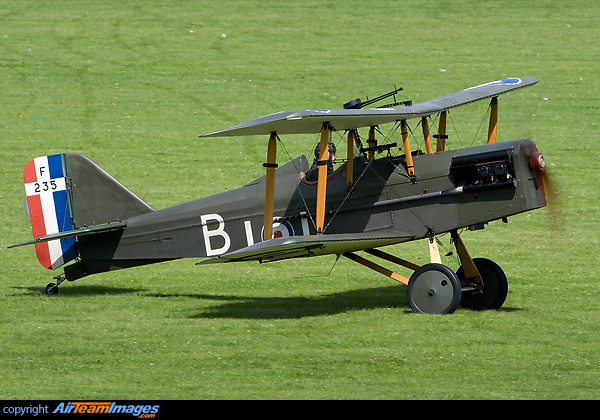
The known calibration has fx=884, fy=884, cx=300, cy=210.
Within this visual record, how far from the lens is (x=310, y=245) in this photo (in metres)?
10.4

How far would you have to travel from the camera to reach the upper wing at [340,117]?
10273mm

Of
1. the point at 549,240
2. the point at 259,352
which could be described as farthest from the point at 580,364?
the point at 549,240

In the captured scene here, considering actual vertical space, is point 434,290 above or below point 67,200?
below

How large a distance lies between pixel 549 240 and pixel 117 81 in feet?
45.3

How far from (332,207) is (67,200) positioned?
3958 mm

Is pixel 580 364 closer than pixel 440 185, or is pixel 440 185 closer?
pixel 580 364

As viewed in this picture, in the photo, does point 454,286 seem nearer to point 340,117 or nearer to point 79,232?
point 340,117

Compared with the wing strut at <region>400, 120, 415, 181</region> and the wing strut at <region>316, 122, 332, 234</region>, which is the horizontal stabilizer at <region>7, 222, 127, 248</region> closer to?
the wing strut at <region>316, 122, 332, 234</region>

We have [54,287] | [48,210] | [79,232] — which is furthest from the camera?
[54,287]

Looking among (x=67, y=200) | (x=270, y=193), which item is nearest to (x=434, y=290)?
(x=270, y=193)

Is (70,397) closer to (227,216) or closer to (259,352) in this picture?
(259,352)

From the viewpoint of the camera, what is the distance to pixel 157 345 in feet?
33.9

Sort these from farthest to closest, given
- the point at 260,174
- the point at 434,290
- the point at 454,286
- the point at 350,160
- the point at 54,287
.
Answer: the point at 260,174 → the point at 54,287 → the point at 350,160 → the point at 434,290 → the point at 454,286
